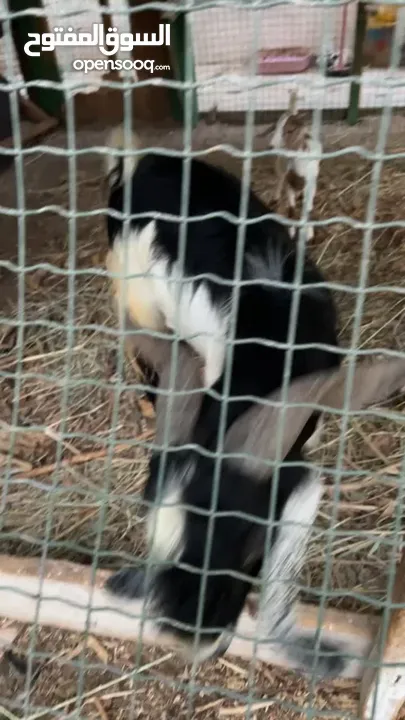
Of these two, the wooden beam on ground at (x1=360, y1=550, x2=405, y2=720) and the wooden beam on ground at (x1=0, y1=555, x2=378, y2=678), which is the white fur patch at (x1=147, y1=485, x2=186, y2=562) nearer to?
the wooden beam on ground at (x1=0, y1=555, x2=378, y2=678)

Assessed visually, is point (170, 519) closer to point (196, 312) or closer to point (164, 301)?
point (196, 312)

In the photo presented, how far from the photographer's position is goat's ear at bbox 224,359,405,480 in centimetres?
114

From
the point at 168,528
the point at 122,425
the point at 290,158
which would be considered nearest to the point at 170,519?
the point at 168,528

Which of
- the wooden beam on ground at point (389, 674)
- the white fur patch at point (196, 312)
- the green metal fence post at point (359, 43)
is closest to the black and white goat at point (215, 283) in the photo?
the white fur patch at point (196, 312)

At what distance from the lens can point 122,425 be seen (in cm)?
191

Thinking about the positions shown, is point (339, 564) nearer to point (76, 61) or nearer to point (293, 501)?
point (293, 501)

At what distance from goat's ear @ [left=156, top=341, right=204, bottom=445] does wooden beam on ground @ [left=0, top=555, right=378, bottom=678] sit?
30 cm

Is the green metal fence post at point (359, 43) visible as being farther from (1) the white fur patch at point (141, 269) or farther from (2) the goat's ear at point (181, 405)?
(2) the goat's ear at point (181, 405)

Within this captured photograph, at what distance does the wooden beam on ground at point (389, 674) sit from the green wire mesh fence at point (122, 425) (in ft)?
0.16

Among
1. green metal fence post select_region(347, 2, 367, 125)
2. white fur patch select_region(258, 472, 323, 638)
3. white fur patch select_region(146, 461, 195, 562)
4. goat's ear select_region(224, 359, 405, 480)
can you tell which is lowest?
white fur patch select_region(258, 472, 323, 638)

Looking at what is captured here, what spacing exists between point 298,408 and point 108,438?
0.71 meters

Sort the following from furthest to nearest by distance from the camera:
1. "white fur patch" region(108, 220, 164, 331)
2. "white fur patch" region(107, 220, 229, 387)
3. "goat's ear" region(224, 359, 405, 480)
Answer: "white fur patch" region(108, 220, 164, 331) → "white fur patch" region(107, 220, 229, 387) → "goat's ear" region(224, 359, 405, 480)

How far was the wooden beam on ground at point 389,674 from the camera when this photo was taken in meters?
1.30

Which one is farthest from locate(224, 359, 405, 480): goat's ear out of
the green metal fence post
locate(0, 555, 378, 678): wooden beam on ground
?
the green metal fence post
